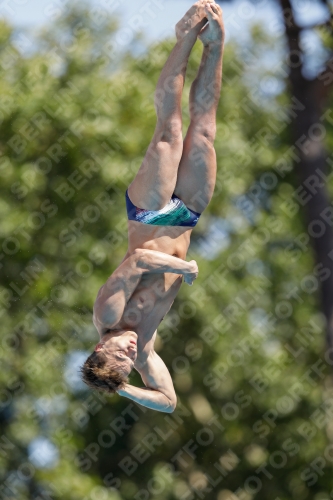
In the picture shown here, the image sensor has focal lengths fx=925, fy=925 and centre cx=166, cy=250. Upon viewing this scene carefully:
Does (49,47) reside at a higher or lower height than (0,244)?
higher

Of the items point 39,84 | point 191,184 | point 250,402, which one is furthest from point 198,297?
point 191,184

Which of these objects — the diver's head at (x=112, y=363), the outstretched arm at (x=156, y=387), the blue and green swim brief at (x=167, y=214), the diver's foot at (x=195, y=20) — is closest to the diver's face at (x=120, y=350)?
the diver's head at (x=112, y=363)

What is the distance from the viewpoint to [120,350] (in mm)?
6484

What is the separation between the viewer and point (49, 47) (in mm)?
14977

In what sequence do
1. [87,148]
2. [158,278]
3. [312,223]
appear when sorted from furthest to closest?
[87,148], [312,223], [158,278]

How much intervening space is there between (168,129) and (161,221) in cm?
67

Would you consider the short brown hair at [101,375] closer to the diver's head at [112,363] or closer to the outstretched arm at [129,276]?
the diver's head at [112,363]

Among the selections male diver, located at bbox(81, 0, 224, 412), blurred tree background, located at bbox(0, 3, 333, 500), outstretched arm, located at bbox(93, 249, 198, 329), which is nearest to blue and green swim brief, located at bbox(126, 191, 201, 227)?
male diver, located at bbox(81, 0, 224, 412)

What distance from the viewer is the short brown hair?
254 inches

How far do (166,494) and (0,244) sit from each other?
478 centimetres

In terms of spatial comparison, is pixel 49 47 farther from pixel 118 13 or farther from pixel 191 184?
pixel 191 184

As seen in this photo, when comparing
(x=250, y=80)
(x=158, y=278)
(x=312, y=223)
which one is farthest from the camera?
(x=250, y=80)

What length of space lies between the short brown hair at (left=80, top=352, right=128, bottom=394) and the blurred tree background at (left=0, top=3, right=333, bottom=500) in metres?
7.38

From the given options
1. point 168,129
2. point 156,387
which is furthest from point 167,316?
point 168,129
